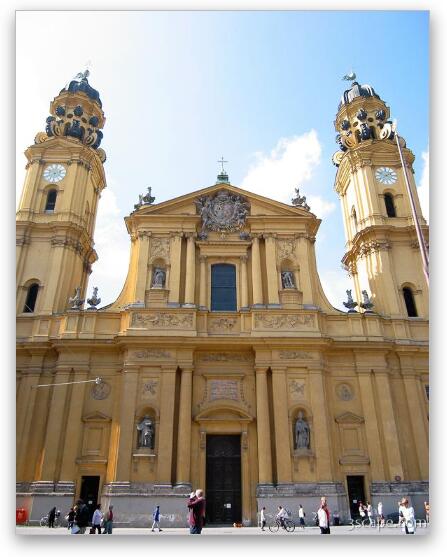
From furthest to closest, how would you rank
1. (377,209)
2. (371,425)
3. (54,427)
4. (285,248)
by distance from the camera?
(377,209) → (285,248) → (371,425) → (54,427)

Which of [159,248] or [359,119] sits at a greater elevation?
[359,119]

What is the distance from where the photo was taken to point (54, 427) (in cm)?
1428

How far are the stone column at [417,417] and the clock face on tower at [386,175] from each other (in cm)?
818

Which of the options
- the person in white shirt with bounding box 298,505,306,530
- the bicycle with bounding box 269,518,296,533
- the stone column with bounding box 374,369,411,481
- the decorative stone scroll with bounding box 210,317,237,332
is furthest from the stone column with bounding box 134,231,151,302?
the stone column with bounding box 374,369,411,481

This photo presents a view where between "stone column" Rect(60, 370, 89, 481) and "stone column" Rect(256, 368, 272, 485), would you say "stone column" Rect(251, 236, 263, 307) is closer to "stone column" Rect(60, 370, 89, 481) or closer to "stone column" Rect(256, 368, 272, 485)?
"stone column" Rect(256, 368, 272, 485)

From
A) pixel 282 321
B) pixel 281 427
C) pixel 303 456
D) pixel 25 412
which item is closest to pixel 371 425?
pixel 303 456

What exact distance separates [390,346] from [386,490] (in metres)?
4.43

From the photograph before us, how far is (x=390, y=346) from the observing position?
15.9 m

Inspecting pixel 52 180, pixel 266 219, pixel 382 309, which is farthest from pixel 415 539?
pixel 52 180

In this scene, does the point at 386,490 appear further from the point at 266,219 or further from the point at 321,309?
the point at 266,219

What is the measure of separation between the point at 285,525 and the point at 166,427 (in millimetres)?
4185

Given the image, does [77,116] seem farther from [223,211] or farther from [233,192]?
[223,211]

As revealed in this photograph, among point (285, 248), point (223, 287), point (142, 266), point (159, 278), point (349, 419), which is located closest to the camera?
point (349, 419)

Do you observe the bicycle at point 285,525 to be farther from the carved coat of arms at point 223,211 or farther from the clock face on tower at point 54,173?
the clock face on tower at point 54,173
